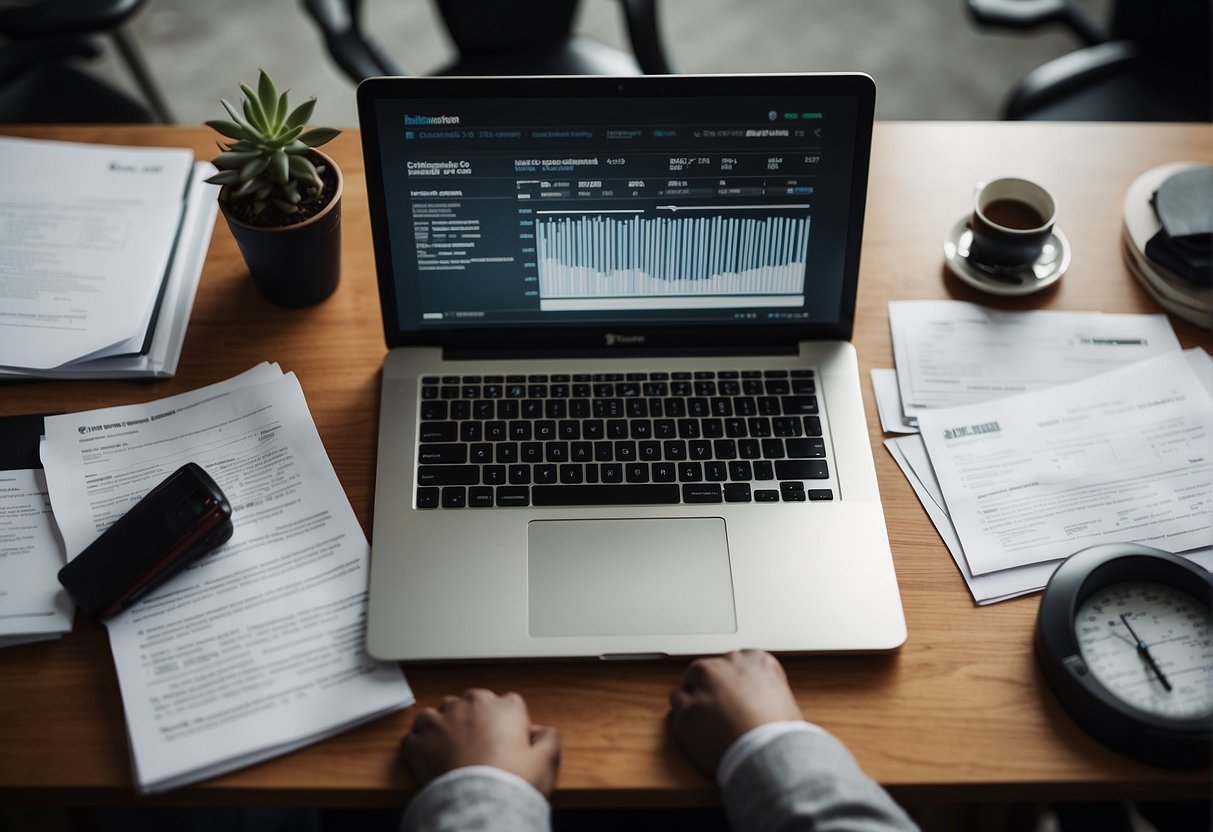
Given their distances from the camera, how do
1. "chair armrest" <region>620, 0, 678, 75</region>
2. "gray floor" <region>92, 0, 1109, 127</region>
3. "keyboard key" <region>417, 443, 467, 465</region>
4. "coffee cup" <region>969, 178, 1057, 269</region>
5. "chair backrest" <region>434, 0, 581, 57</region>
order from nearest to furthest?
1. "keyboard key" <region>417, 443, 467, 465</region>
2. "coffee cup" <region>969, 178, 1057, 269</region>
3. "chair armrest" <region>620, 0, 678, 75</region>
4. "chair backrest" <region>434, 0, 581, 57</region>
5. "gray floor" <region>92, 0, 1109, 127</region>

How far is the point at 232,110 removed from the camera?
1.02 m

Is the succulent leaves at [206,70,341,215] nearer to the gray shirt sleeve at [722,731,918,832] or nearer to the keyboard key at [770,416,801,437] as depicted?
the keyboard key at [770,416,801,437]

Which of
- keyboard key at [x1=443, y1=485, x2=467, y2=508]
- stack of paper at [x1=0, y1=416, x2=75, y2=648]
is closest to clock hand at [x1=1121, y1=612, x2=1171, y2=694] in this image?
keyboard key at [x1=443, y1=485, x2=467, y2=508]

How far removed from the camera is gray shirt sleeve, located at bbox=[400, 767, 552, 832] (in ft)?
2.54

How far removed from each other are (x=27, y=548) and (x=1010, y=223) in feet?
3.62

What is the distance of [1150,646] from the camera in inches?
33.3

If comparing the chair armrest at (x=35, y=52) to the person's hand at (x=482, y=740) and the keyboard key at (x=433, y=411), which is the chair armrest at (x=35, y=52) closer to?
the keyboard key at (x=433, y=411)

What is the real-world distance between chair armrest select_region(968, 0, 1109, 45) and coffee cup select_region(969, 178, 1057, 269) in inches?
25.4

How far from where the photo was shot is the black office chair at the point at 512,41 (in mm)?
1578

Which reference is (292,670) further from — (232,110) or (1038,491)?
(1038,491)

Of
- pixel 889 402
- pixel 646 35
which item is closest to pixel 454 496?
pixel 889 402

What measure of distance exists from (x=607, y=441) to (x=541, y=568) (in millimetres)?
153

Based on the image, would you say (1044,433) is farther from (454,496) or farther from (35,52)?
(35,52)

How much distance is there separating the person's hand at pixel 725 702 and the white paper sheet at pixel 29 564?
56cm
